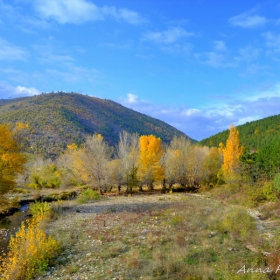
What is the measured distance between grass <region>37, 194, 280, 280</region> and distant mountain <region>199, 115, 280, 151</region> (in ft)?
305

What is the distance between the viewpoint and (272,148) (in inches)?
1222

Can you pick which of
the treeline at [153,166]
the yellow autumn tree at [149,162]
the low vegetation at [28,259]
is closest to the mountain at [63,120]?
the treeline at [153,166]

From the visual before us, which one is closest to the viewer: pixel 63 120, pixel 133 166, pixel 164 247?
pixel 164 247

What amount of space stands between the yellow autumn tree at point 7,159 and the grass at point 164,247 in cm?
695

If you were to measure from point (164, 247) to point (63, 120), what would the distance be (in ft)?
367

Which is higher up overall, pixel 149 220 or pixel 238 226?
pixel 238 226

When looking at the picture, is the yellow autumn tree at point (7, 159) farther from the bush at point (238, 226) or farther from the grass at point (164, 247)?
the bush at point (238, 226)

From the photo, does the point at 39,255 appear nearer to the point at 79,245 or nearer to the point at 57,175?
the point at 79,245

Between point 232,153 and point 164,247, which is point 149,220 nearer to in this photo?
point 164,247

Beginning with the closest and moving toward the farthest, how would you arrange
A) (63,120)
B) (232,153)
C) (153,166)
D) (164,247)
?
(164,247), (232,153), (153,166), (63,120)

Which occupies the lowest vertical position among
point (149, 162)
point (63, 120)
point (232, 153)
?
point (149, 162)

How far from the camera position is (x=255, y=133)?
118m

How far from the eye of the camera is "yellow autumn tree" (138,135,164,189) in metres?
42.6

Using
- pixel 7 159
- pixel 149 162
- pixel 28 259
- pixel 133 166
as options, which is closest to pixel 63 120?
pixel 133 166
